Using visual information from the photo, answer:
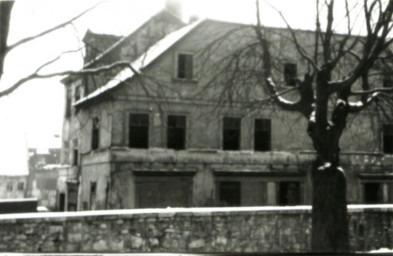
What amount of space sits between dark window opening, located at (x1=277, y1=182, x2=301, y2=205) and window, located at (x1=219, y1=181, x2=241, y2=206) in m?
2.23

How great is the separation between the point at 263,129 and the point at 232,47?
4495 millimetres

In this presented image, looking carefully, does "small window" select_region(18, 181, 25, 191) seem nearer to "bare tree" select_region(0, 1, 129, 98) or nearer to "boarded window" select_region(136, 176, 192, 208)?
"boarded window" select_region(136, 176, 192, 208)

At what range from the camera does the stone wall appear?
15.5 m

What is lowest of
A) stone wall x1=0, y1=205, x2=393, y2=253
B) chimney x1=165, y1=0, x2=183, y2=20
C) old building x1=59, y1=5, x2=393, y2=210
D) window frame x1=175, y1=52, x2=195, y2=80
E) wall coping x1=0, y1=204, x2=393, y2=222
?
stone wall x1=0, y1=205, x2=393, y2=253

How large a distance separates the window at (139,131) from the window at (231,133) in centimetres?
400

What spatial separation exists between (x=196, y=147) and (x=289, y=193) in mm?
5340

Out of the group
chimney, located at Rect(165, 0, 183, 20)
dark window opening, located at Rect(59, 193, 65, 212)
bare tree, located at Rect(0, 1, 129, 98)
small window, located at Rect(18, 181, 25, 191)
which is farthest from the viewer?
small window, located at Rect(18, 181, 25, 191)

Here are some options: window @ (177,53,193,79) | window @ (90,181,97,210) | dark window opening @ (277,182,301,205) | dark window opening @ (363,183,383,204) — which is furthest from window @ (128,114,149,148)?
dark window opening @ (363,183,383,204)

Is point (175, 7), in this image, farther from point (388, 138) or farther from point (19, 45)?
point (19, 45)

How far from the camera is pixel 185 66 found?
2616 centimetres

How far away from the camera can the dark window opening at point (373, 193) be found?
2765 cm

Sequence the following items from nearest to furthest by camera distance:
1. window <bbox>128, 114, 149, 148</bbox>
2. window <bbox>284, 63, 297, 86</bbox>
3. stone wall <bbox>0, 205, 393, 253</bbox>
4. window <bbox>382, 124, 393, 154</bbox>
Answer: stone wall <bbox>0, 205, 393, 253</bbox>, window <bbox>128, 114, 149, 148</bbox>, window <bbox>284, 63, 297, 86</bbox>, window <bbox>382, 124, 393, 154</bbox>

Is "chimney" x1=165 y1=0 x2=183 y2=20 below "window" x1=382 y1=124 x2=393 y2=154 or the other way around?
the other way around

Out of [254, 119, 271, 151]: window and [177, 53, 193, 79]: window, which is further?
[254, 119, 271, 151]: window
